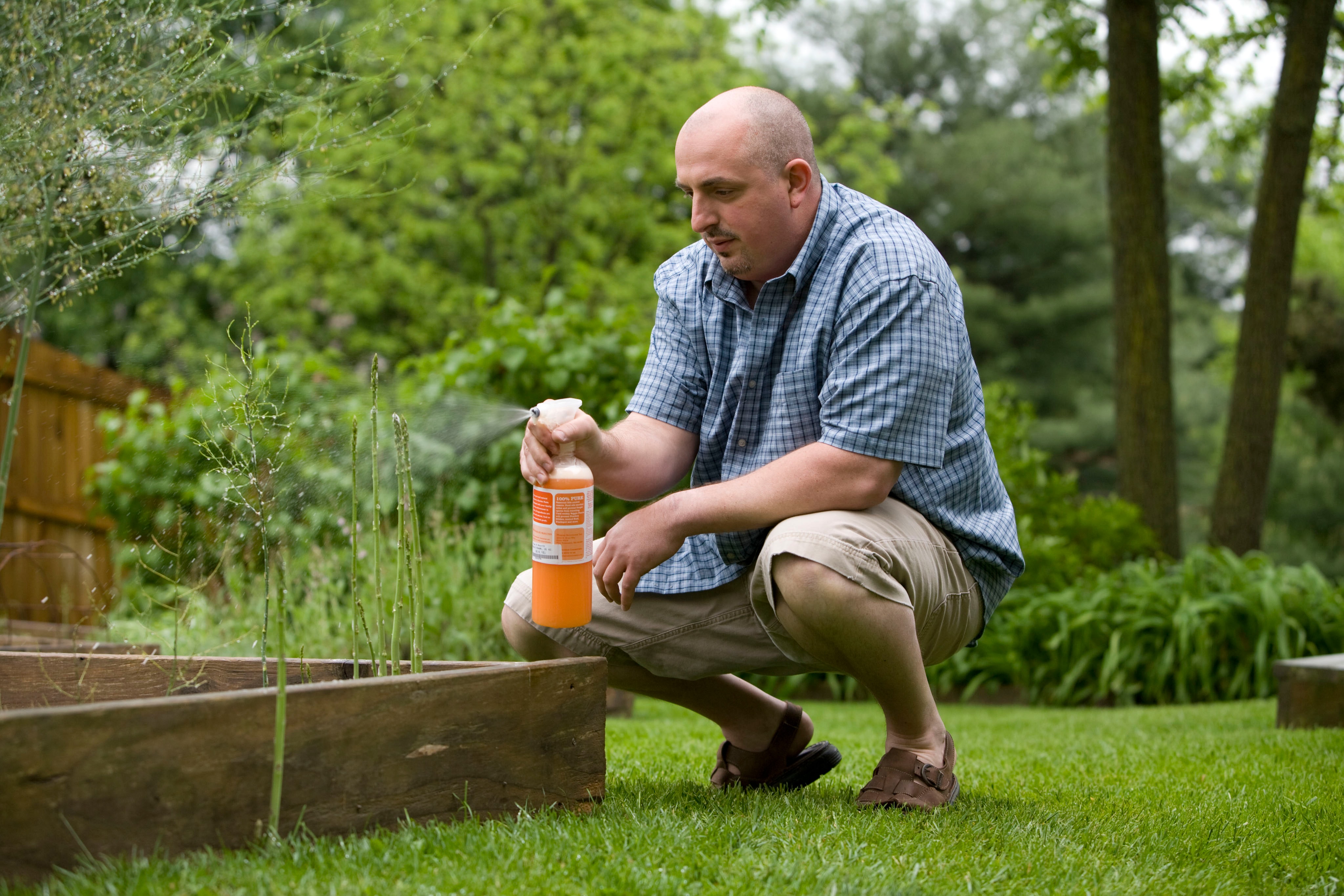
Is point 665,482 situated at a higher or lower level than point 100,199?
lower

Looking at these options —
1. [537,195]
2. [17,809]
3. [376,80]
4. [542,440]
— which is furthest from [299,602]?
[537,195]

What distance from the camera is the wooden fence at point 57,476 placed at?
670 centimetres

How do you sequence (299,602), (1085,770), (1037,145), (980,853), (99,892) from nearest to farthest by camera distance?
(99,892)
(980,853)
(1085,770)
(299,602)
(1037,145)

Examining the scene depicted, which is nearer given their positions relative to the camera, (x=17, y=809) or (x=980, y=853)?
(x=17, y=809)

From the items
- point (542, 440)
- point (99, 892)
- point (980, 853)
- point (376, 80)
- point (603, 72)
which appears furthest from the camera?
point (603, 72)

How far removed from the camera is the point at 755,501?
211 centimetres

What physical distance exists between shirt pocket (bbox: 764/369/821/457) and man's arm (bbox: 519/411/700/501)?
259 mm

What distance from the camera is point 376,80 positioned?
8.77 ft

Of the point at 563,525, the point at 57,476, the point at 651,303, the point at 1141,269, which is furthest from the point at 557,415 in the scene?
the point at 651,303

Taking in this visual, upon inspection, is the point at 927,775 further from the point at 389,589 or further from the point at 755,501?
the point at 389,589

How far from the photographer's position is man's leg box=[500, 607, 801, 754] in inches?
97.2

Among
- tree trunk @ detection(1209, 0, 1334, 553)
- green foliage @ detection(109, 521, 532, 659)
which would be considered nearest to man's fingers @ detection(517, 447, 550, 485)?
green foliage @ detection(109, 521, 532, 659)

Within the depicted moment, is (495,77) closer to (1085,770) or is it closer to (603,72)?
(603,72)

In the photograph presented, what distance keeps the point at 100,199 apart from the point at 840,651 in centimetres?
175
